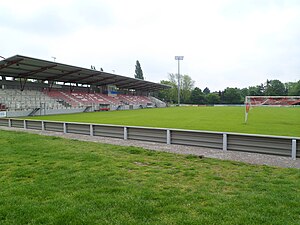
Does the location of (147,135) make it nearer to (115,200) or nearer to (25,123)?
(115,200)

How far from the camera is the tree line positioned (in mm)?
96938

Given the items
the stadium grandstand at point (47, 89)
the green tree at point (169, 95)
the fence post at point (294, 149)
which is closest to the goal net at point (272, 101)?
the fence post at point (294, 149)

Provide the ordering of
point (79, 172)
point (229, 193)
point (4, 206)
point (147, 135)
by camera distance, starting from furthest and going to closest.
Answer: point (147, 135), point (79, 172), point (229, 193), point (4, 206)

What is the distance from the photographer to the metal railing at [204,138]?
21.6ft

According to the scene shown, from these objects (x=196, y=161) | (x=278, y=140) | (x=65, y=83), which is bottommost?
(x=196, y=161)

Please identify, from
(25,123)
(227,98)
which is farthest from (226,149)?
(227,98)

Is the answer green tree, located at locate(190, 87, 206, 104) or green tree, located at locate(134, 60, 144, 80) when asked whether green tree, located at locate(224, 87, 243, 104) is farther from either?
green tree, located at locate(134, 60, 144, 80)

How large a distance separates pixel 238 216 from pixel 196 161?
3226 millimetres

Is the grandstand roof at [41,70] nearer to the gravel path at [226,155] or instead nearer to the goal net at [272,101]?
the goal net at [272,101]

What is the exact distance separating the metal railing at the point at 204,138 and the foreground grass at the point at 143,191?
129 cm

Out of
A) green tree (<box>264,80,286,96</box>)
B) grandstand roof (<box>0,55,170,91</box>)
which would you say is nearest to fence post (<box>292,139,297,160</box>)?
grandstand roof (<box>0,55,170,91</box>)

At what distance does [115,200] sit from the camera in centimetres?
366

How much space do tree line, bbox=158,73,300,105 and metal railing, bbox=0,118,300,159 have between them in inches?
3427

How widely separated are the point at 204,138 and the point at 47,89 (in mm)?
45993
